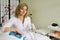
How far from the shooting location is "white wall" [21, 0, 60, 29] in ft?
10.2

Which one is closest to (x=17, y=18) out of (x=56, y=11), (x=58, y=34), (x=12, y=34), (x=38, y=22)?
(x=12, y=34)

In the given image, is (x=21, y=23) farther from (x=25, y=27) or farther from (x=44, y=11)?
(x=44, y=11)

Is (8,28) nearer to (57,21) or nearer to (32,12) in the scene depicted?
(57,21)

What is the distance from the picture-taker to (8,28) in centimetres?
199

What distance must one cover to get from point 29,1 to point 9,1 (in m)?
0.64

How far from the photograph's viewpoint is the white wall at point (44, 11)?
3.11m

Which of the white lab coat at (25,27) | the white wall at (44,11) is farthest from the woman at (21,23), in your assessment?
the white wall at (44,11)

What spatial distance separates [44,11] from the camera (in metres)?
3.41

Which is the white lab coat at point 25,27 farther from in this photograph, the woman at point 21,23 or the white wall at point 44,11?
the white wall at point 44,11

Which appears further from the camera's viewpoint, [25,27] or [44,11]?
[44,11]

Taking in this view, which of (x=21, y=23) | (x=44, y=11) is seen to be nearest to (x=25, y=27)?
(x=21, y=23)

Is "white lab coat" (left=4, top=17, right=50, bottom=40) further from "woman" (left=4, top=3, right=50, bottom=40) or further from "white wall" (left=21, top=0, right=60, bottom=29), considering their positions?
"white wall" (left=21, top=0, right=60, bottom=29)

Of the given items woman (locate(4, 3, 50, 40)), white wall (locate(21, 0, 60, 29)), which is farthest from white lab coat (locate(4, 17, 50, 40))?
white wall (locate(21, 0, 60, 29))

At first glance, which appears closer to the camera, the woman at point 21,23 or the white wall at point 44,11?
the woman at point 21,23
